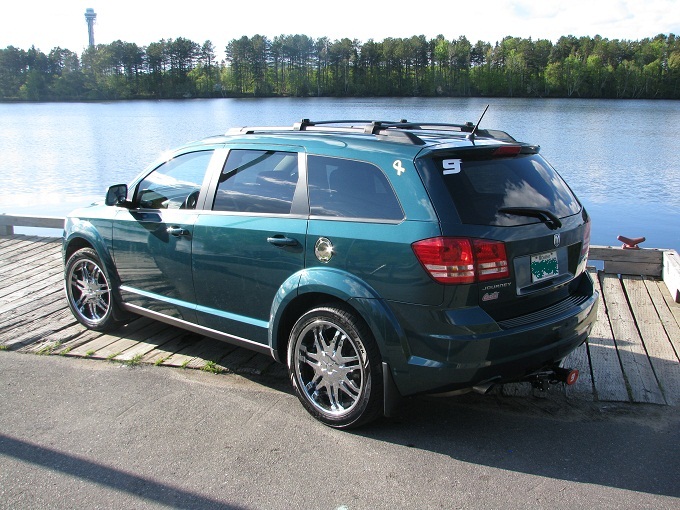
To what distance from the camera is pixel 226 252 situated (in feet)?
14.6

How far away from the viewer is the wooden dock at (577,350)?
461 cm

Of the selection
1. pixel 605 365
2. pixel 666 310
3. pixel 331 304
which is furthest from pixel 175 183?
pixel 666 310

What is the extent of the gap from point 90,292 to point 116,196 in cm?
105

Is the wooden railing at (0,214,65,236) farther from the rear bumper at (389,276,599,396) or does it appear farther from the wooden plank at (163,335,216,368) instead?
the rear bumper at (389,276,599,396)

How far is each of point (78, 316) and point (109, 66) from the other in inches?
3698

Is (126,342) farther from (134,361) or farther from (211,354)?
(211,354)

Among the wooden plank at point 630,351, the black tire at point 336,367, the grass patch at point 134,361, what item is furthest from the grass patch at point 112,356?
the wooden plank at point 630,351

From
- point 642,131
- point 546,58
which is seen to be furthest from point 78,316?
point 546,58

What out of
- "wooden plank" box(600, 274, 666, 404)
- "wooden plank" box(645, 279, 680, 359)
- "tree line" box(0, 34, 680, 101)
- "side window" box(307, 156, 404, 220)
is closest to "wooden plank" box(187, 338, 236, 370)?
"side window" box(307, 156, 404, 220)

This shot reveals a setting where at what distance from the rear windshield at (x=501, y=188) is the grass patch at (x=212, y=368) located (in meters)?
2.47

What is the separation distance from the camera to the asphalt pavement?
129 inches

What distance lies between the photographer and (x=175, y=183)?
530 cm

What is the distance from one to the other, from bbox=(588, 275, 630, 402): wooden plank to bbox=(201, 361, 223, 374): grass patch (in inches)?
110

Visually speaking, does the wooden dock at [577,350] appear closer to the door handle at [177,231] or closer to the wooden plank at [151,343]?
the wooden plank at [151,343]
